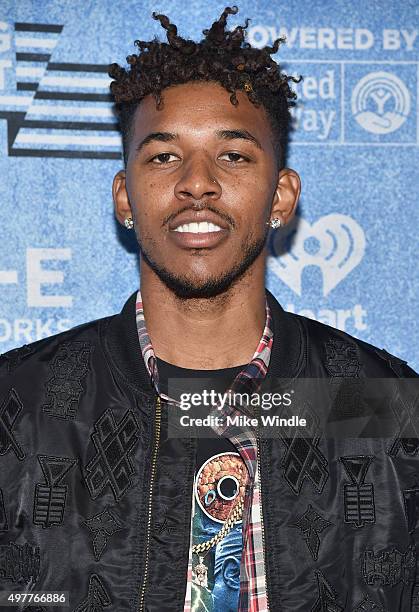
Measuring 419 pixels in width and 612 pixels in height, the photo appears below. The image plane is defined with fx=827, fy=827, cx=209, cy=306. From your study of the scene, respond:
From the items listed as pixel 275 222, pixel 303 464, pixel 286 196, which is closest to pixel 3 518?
pixel 303 464

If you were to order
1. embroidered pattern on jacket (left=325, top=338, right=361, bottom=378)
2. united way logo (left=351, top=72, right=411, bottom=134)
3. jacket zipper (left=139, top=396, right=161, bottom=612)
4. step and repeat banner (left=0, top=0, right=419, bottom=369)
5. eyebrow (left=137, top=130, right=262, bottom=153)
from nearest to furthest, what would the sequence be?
jacket zipper (left=139, top=396, right=161, bottom=612)
eyebrow (left=137, top=130, right=262, bottom=153)
embroidered pattern on jacket (left=325, top=338, right=361, bottom=378)
step and repeat banner (left=0, top=0, right=419, bottom=369)
united way logo (left=351, top=72, right=411, bottom=134)

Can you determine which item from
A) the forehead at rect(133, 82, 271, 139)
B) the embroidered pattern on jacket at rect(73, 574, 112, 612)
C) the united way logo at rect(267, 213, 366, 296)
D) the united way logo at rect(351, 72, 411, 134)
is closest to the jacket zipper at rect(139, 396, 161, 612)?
the embroidered pattern on jacket at rect(73, 574, 112, 612)

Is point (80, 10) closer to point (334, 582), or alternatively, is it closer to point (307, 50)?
point (307, 50)

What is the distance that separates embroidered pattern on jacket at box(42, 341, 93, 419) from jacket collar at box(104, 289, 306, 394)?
0.08m

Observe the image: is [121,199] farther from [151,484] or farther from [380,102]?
[380,102]

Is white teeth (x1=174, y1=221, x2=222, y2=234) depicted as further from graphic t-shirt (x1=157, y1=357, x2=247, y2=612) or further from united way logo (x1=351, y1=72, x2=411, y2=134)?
united way logo (x1=351, y1=72, x2=411, y2=134)

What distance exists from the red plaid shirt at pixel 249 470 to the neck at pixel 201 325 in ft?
0.16

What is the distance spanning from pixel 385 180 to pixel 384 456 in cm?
108

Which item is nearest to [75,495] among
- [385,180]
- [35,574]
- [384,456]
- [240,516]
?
[35,574]

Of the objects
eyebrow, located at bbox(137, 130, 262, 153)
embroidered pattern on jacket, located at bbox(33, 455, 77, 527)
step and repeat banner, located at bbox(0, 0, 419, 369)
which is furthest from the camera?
step and repeat banner, located at bbox(0, 0, 419, 369)

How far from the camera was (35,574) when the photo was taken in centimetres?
221

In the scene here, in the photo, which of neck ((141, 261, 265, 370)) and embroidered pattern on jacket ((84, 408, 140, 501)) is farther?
neck ((141, 261, 265, 370))

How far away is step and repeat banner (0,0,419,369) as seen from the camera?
2848mm

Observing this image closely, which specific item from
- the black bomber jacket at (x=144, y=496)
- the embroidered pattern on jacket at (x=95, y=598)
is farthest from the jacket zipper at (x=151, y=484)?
the embroidered pattern on jacket at (x=95, y=598)
